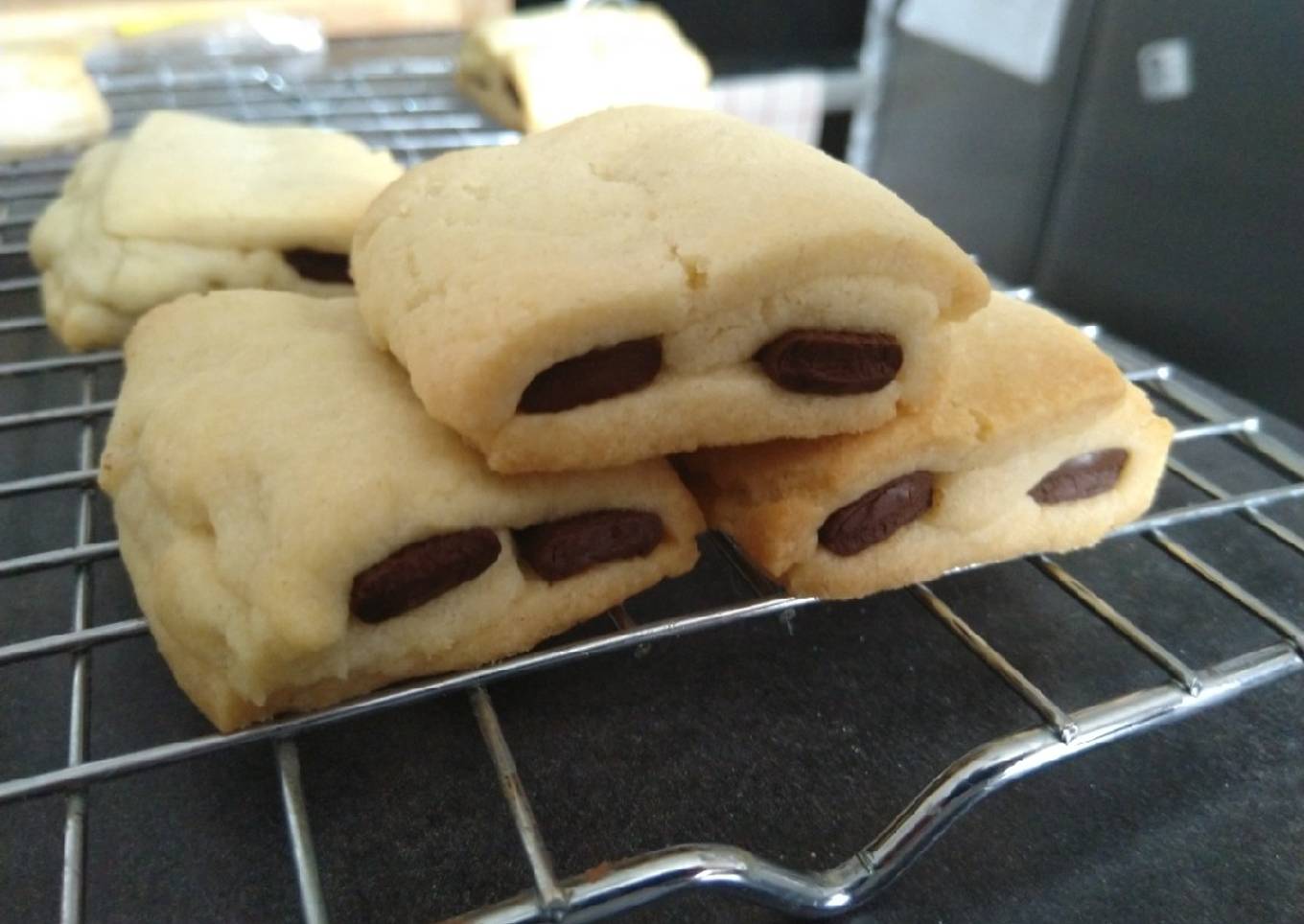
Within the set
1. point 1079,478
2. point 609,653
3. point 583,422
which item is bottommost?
point 609,653

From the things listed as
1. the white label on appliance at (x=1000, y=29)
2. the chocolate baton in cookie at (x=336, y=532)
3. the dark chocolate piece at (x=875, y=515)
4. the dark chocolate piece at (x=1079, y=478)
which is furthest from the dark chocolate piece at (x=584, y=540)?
the white label on appliance at (x=1000, y=29)

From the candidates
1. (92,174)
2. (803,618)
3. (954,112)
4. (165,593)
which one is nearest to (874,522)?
(803,618)

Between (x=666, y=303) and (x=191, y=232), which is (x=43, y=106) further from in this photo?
(x=666, y=303)

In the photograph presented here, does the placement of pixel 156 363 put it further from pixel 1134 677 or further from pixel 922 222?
pixel 1134 677

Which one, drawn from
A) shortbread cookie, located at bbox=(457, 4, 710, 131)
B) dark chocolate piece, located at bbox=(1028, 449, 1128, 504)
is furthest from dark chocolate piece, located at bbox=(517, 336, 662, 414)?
shortbread cookie, located at bbox=(457, 4, 710, 131)

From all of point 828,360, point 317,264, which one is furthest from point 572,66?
point 828,360

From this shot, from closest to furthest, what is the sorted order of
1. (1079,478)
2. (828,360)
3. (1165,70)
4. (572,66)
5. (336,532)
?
(336,532) → (828,360) → (1079,478) → (1165,70) → (572,66)

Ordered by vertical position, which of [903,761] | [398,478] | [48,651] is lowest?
[903,761]

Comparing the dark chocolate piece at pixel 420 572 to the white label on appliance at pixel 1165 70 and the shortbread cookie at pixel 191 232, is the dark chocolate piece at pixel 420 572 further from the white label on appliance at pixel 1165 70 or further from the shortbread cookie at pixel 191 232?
the white label on appliance at pixel 1165 70
